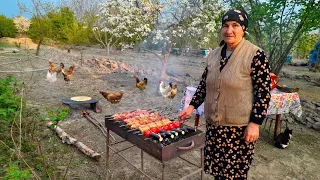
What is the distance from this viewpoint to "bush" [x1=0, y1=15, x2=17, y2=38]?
72.1 ft

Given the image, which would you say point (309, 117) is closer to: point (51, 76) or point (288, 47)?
point (288, 47)

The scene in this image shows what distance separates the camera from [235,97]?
2162 millimetres

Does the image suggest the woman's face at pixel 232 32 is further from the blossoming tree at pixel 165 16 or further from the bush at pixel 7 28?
the bush at pixel 7 28

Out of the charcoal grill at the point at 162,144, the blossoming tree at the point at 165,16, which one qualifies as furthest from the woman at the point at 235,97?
the blossoming tree at the point at 165,16

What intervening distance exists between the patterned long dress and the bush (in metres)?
25.7

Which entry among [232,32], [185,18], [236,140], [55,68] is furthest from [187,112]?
[55,68]

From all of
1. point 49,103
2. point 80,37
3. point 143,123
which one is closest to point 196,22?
point 49,103

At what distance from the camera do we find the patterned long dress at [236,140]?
80.7 inches

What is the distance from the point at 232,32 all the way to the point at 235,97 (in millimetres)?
617

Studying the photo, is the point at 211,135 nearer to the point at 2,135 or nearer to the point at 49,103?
the point at 2,135

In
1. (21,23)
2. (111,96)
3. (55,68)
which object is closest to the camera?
(111,96)

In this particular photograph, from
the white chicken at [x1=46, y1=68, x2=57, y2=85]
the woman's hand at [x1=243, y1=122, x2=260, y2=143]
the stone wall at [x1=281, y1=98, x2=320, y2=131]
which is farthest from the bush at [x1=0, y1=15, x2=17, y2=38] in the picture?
the woman's hand at [x1=243, y1=122, x2=260, y2=143]

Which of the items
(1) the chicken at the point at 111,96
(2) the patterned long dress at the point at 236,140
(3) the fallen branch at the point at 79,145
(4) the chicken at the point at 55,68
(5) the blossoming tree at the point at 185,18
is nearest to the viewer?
(2) the patterned long dress at the point at 236,140

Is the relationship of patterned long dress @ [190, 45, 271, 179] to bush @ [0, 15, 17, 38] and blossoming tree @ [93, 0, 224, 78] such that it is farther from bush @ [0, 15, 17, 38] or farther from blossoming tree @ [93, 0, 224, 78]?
bush @ [0, 15, 17, 38]
